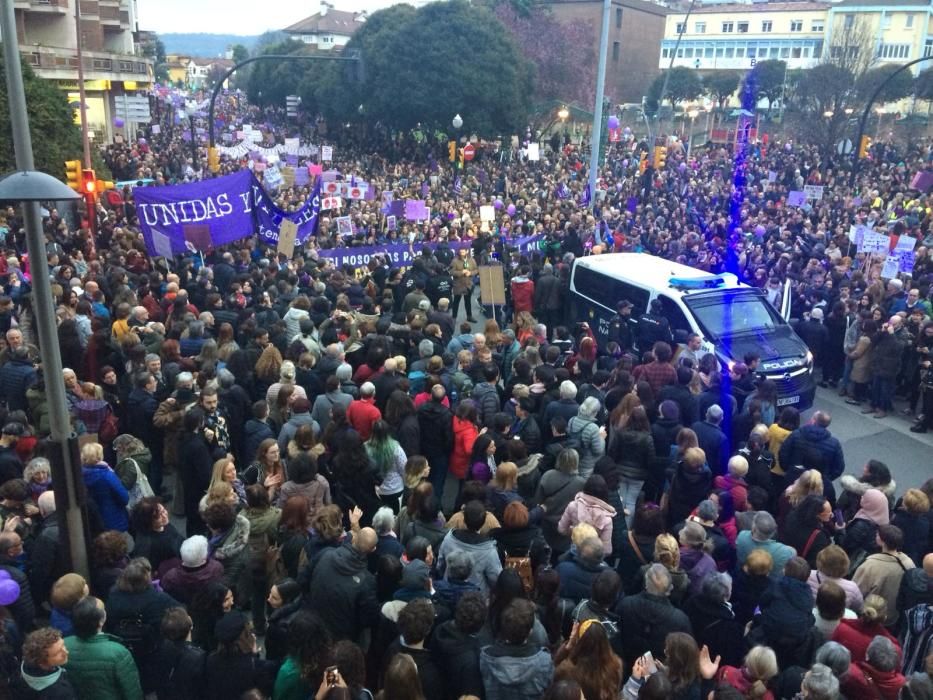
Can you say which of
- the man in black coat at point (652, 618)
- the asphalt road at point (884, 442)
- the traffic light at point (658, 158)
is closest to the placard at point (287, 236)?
the asphalt road at point (884, 442)

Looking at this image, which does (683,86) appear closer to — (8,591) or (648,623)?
(648,623)

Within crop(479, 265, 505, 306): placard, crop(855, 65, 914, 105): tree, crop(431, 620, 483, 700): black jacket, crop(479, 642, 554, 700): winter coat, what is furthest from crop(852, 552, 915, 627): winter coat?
crop(855, 65, 914, 105): tree

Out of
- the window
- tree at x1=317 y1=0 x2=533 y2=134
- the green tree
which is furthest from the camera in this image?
the window

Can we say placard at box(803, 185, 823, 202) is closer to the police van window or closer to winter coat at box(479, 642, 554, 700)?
the police van window

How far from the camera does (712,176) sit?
32406 millimetres

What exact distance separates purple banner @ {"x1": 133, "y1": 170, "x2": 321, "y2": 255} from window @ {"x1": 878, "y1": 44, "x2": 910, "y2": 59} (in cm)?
8032

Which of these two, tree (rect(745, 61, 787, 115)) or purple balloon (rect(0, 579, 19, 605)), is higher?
tree (rect(745, 61, 787, 115))

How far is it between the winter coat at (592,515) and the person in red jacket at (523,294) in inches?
332

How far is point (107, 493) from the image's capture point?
19.5 ft

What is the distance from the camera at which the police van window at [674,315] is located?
36.9 ft

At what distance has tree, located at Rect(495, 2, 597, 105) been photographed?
53938mm

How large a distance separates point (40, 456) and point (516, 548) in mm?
3679

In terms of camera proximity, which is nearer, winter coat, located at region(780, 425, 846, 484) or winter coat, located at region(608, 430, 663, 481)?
winter coat, located at region(780, 425, 846, 484)

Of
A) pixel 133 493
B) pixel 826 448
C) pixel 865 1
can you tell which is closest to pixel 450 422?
pixel 133 493
